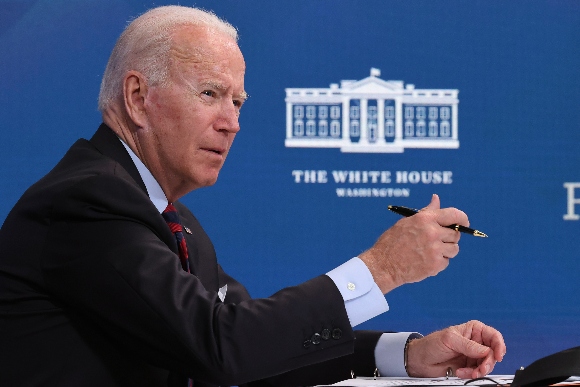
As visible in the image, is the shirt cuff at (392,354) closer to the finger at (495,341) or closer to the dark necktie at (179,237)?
the finger at (495,341)

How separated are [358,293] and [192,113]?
500 mm

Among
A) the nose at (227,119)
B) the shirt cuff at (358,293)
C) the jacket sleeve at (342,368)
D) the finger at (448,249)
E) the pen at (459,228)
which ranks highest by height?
the nose at (227,119)

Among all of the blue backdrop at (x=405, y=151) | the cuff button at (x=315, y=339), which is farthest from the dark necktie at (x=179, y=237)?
the blue backdrop at (x=405, y=151)

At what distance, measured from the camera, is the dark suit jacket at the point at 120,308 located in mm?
1184

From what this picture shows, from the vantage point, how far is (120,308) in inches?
47.3

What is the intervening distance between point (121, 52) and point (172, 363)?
26.4 inches

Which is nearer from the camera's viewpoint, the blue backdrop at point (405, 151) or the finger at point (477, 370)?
the finger at point (477, 370)

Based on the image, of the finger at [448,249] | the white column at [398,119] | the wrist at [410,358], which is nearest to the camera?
the finger at [448,249]

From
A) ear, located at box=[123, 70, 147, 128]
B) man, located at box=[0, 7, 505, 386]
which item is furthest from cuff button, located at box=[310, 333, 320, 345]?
ear, located at box=[123, 70, 147, 128]

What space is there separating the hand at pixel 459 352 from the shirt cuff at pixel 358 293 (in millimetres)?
230

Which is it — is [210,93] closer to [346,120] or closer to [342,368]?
[342,368]

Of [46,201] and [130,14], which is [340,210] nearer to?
[130,14]

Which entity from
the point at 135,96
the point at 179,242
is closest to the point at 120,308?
the point at 179,242

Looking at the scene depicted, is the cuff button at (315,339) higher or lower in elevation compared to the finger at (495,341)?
higher
